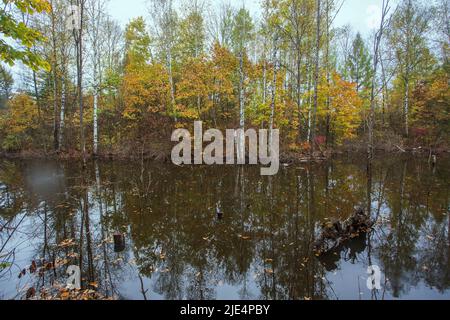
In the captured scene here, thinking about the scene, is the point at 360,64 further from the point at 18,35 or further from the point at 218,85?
the point at 18,35

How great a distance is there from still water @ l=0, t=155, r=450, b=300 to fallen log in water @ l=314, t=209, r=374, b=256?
16cm

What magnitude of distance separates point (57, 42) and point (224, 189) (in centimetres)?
2025

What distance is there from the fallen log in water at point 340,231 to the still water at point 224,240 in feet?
0.53

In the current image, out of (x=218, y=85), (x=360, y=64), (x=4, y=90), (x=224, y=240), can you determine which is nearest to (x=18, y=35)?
(x=224, y=240)

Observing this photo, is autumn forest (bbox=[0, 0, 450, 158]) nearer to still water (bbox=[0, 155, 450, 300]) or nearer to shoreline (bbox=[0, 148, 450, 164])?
shoreline (bbox=[0, 148, 450, 164])

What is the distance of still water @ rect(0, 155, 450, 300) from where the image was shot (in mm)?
3668

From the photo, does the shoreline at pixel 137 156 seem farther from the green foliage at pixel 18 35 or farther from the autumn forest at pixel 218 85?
the green foliage at pixel 18 35

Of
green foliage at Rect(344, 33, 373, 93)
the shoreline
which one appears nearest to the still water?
the shoreline

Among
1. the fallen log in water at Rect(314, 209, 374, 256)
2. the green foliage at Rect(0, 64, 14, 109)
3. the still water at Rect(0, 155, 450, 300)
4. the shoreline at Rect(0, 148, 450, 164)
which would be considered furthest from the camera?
the green foliage at Rect(0, 64, 14, 109)

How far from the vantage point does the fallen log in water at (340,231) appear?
4716mm

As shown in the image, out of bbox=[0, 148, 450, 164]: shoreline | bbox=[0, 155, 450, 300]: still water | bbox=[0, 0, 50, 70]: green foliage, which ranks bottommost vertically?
bbox=[0, 155, 450, 300]: still water

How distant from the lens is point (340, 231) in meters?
5.05

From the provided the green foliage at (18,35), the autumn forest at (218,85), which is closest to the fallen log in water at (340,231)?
the green foliage at (18,35)

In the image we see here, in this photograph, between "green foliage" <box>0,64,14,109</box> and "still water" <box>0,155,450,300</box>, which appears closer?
"still water" <box>0,155,450,300</box>
